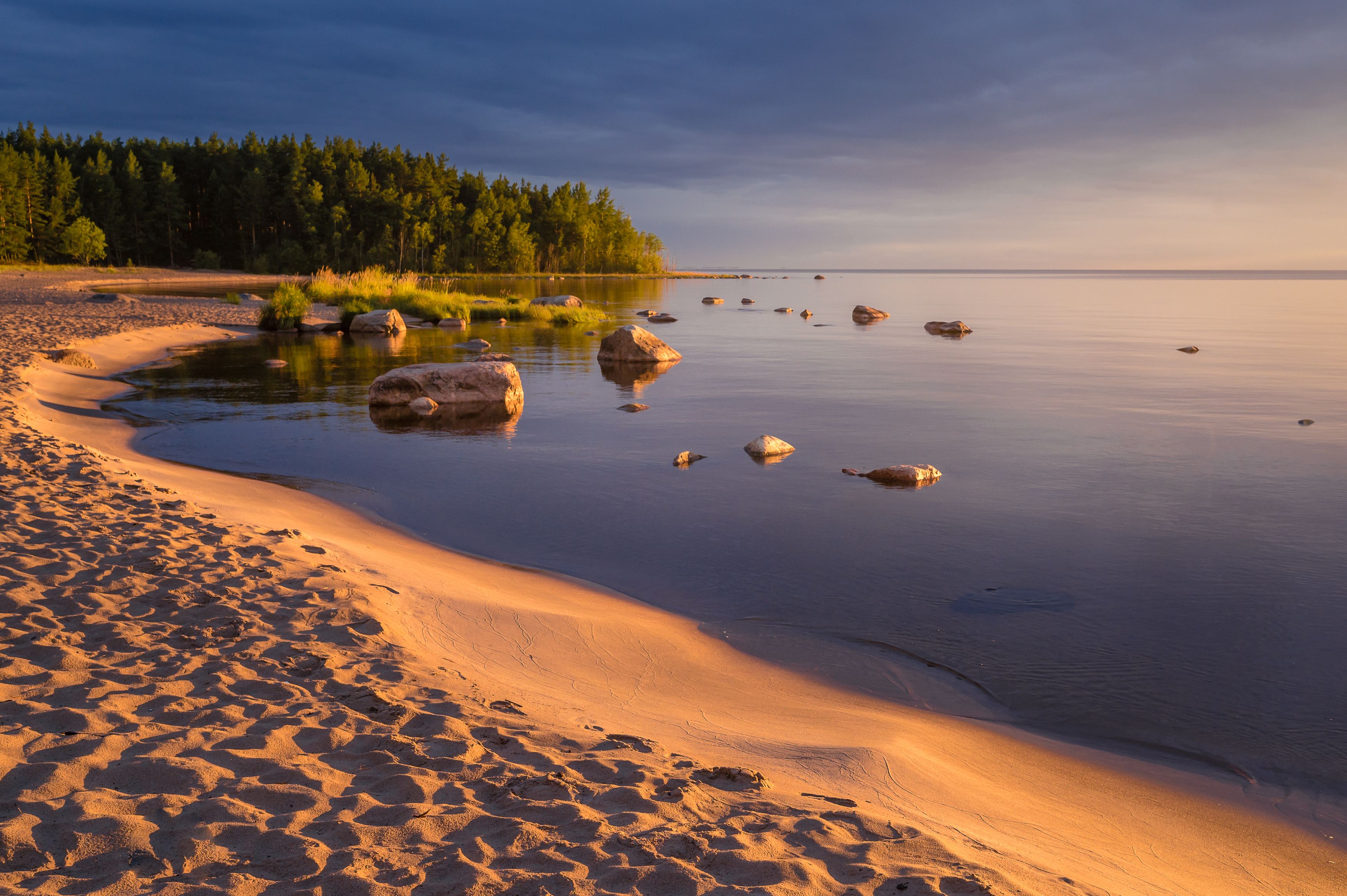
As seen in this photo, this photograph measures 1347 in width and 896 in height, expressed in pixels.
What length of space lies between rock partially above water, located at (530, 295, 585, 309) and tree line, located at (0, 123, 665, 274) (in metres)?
54.8

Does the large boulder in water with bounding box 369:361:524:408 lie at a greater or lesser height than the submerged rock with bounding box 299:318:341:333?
Result: lesser

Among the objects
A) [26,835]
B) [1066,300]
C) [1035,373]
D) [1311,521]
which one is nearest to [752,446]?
[1311,521]

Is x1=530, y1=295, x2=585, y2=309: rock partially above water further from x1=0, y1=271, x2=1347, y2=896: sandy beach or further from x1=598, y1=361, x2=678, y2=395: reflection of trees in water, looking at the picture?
x1=0, y1=271, x2=1347, y2=896: sandy beach

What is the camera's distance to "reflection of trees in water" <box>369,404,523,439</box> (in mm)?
16953

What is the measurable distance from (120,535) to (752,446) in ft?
32.6

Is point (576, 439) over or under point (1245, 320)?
under

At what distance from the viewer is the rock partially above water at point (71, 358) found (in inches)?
819

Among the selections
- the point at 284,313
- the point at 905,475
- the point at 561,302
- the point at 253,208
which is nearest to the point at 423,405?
the point at 905,475

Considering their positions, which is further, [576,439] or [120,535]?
[576,439]

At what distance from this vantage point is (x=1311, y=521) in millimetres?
11188

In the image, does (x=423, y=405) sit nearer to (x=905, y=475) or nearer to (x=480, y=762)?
(x=905, y=475)

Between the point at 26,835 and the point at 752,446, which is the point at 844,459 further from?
the point at 26,835

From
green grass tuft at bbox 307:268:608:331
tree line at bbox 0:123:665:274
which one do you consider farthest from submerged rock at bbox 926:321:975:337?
tree line at bbox 0:123:665:274

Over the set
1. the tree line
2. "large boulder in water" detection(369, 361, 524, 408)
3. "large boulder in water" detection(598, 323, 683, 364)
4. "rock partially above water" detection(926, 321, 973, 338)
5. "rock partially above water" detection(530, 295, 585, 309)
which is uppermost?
the tree line
